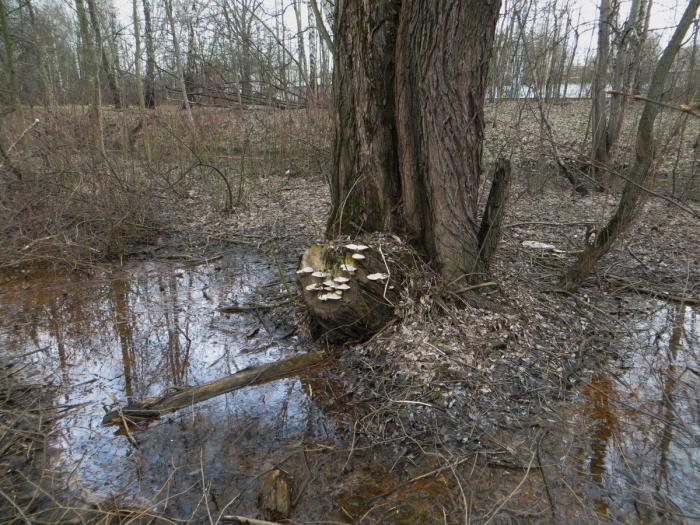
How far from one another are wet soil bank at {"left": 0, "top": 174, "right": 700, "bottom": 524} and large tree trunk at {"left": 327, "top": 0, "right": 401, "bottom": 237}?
0.88m

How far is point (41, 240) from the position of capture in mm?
5688

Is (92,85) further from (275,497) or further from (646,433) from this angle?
(646,433)

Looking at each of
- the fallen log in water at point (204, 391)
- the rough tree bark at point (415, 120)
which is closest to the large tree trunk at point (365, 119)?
the rough tree bark at point (415, 120)

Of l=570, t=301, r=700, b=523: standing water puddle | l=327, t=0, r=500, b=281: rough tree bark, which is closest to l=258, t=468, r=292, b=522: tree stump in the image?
l=570, t=301, r=700, b=523: standing water puddle

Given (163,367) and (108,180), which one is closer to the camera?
(163,367)

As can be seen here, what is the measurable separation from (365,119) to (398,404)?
238 cm

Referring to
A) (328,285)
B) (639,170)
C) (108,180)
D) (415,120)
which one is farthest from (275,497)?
(108,180)

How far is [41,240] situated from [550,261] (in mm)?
6123

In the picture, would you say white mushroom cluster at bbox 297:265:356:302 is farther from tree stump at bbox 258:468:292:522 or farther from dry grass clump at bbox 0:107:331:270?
dry grass clump at bbox 0:107:331:270

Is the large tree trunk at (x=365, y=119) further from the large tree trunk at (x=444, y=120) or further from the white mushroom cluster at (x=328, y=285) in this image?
the white mushroom cluster at (x=328, y=285)

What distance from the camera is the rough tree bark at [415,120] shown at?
378 centimetres

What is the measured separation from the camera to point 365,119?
410cm

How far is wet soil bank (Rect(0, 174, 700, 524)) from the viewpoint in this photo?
259 centimetres

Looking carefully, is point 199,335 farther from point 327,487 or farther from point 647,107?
point 647,107
